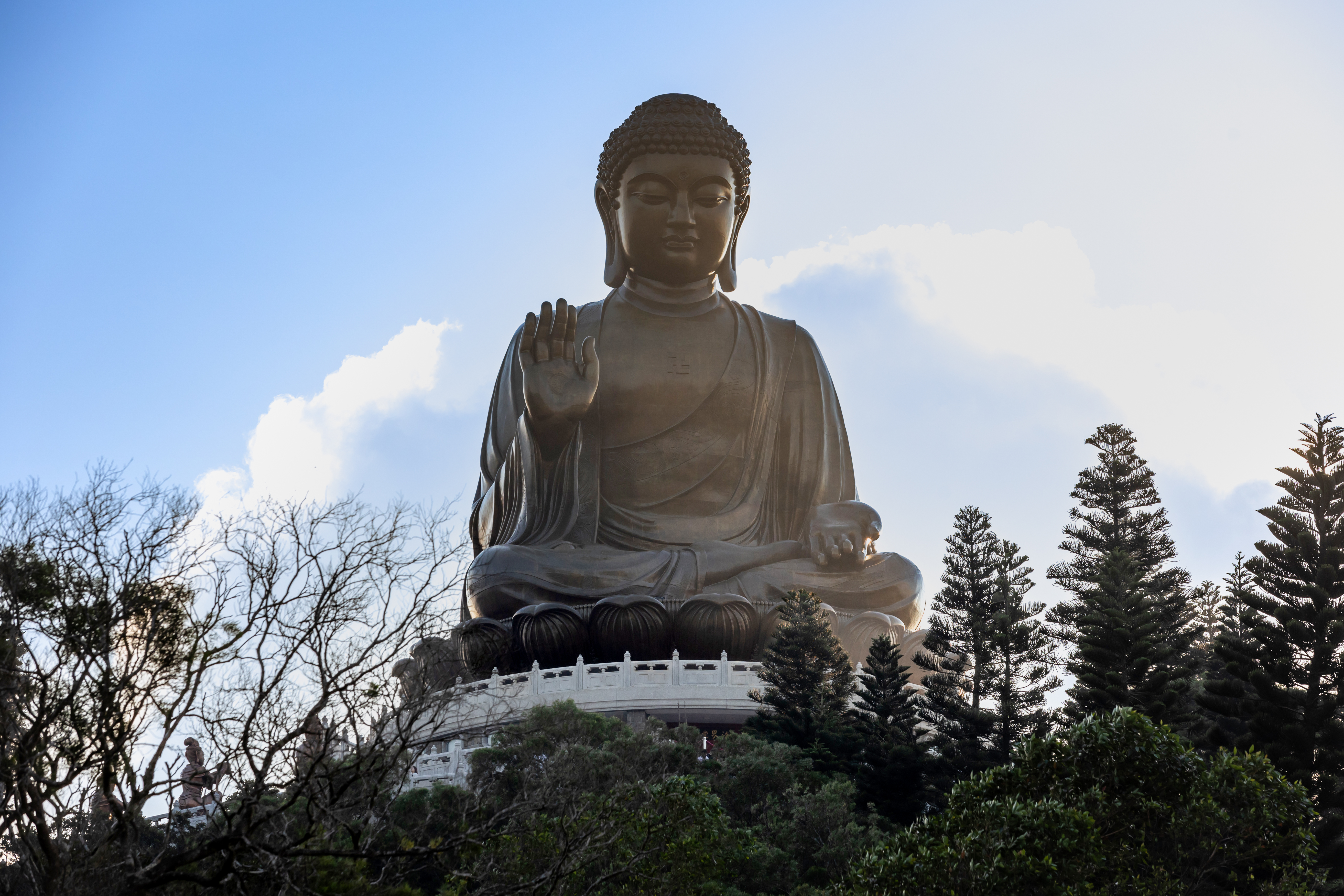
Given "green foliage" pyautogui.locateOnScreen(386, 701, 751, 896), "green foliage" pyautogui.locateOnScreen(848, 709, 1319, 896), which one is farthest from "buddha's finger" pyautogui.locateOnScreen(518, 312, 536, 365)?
"green foliage" pyautogui.locateOnScreen(848, 709, 1319, 896)

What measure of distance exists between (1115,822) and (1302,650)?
463cm

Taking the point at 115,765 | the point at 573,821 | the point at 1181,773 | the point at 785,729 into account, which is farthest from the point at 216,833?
the point at 785,729

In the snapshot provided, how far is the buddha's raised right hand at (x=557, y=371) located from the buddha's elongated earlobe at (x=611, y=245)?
278 centimetres

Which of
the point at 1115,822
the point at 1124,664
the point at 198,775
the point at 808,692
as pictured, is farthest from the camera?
the point at 808,692

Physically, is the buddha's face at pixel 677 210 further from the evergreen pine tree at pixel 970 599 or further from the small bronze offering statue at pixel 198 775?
the small bronze offering statue at pixel 198 775

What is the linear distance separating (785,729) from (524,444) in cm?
636

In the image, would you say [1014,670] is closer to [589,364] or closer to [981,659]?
[981,659]

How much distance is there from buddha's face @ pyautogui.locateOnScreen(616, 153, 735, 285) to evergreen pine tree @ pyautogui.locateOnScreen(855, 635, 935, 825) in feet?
22.2

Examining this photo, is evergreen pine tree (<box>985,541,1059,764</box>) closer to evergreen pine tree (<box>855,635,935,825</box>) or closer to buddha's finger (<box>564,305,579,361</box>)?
evergreen pine tree (<box>855,635,935,825</box>)

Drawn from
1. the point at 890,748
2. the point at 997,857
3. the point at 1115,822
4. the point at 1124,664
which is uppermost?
the point at 1124,664

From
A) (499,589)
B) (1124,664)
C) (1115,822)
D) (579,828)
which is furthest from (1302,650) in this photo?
(499,589)

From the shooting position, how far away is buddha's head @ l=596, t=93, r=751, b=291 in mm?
17969

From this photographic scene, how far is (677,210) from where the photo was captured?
18.2 metres

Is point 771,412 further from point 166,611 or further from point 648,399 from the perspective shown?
point 166,611
